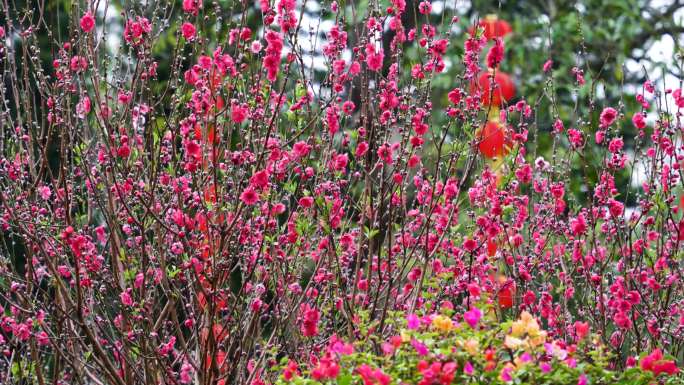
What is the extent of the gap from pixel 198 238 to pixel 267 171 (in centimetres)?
77

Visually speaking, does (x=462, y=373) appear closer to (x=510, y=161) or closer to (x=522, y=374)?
(x=522, y=374)

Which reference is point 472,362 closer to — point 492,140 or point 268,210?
point 268,210

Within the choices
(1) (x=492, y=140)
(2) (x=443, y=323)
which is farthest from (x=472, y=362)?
(1) (x=492, y=140)

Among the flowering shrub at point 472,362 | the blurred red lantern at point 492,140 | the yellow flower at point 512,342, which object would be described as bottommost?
the flowering shrub at point 472,362

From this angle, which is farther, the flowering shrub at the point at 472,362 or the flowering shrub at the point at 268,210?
the flowering shrub at the point at 268,210

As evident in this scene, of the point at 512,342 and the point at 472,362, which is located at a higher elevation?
the point at 512,342

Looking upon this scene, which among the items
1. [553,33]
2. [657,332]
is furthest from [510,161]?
[553,33]

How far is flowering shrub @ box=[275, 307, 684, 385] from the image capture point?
337 cm

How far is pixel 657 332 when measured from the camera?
5.00m

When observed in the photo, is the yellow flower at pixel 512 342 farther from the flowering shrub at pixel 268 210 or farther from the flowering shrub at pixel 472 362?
the flowering shrub at pixel 268 210

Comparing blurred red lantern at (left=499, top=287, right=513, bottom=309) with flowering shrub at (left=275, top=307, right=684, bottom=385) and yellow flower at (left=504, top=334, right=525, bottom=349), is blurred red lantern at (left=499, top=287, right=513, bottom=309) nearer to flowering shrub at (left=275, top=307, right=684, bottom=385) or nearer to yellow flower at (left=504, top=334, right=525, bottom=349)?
flowering shrub at (left=275, top=307, right=684, bottom=385)

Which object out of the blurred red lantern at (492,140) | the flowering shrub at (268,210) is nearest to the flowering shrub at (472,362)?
the flowering shrub at (268,210)

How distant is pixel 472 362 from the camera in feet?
11.8

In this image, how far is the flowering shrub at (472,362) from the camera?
3.37 meters
